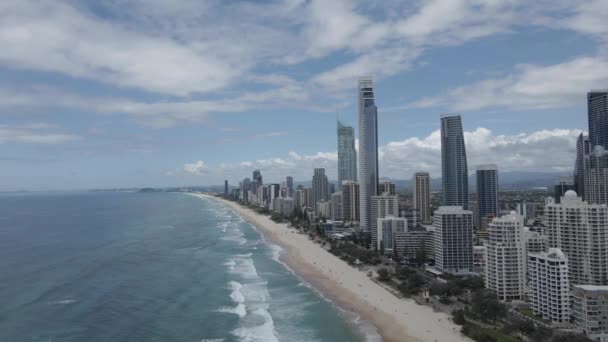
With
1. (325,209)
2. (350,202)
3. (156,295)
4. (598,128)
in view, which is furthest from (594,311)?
(325,209)

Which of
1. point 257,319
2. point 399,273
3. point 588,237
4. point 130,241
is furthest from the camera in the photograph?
point 130,241

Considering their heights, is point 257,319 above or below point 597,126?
below

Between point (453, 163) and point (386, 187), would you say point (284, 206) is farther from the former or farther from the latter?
point (453, 163)

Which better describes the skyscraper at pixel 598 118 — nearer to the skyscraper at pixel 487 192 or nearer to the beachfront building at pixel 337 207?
the skyscraper at pixel 487 192

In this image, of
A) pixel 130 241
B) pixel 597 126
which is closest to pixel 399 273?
pixel 130 241

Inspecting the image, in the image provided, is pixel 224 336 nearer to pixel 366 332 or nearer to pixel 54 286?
pixel 366 332

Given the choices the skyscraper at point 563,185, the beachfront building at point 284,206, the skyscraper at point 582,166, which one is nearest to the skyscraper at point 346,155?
the beachfront building at point 284,206
